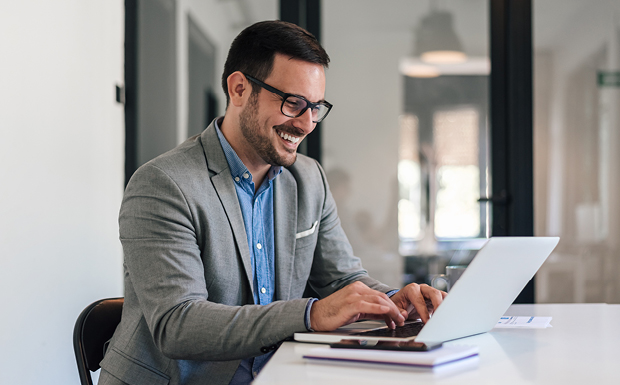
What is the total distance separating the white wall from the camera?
5.98ft

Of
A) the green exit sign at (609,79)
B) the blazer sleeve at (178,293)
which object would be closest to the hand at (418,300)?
A: the blazer sleeve at (178,293)

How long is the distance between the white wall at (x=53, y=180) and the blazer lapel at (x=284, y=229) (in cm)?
90

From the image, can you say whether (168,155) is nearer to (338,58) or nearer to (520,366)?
(520,366)

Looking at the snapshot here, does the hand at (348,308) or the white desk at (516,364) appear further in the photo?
the hand at (348,308)

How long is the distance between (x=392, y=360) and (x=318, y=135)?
2347mm

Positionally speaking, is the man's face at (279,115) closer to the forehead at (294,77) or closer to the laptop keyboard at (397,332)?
the forehead at (294,77)

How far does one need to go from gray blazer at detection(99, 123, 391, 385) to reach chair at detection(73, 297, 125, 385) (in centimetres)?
9

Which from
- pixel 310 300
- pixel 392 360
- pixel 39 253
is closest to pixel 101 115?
pixel 39 253

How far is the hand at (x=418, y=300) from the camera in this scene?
1243mm

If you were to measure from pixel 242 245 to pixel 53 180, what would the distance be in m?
1.06

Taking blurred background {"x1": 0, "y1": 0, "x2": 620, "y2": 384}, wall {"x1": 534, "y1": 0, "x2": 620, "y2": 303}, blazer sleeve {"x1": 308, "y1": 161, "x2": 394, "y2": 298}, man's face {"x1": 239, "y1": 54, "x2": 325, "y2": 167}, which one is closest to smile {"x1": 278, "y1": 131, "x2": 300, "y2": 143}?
man's face {"x1": 239, "y1": 54, "x2": 325, "y2": 167}

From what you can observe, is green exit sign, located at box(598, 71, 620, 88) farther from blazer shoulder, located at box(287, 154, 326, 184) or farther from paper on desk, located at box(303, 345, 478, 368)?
paper on desk, located at box(303, 345, 478, 368)

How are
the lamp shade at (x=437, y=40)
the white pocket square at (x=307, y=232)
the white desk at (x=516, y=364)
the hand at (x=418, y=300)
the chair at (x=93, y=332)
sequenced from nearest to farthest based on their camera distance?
the white desk at (x=516, y=364)
the hand at (x=418, y=300)
the chair at (x=93, y=332)
the white pocket square at (x=307, y=232)
the lamp shade at (x=437, y=40)

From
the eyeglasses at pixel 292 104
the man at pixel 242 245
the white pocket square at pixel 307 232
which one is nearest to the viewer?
the man at pixel 242 245
